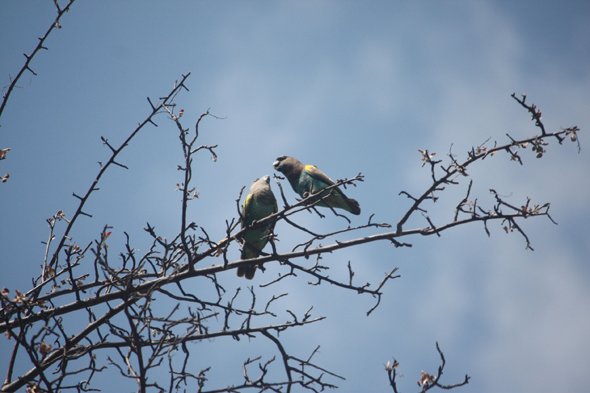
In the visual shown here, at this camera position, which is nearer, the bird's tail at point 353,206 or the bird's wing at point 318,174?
the bird's tail at point 353,206

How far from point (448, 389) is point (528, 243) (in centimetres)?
155

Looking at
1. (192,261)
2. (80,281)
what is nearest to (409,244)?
(192,261)

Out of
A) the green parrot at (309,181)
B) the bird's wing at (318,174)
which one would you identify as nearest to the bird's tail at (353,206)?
the green parrot at (309,181)

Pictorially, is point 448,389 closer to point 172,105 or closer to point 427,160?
point 427,160

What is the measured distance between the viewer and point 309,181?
735 centimetres

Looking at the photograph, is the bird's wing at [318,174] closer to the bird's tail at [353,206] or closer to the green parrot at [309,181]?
the green parrot at [309,181]

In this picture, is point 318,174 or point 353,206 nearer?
point 353,206

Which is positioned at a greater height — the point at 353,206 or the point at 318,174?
the point at 318,174

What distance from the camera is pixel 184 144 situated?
3678 millimetres

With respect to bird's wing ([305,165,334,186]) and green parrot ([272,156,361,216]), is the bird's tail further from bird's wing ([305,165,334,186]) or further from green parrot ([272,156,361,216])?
bird's wing ([305,165,334,186])

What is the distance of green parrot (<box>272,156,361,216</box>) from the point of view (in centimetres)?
669

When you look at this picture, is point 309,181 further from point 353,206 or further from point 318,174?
point 353,206

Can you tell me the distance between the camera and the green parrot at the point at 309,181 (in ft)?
21.9

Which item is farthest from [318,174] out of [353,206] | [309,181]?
[353,206]
